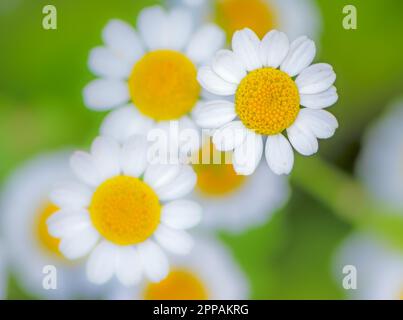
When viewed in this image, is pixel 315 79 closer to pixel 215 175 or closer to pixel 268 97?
pixel 268 97

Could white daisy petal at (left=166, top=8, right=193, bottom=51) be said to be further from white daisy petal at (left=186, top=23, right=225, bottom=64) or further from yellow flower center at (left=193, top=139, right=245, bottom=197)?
yellow flower center at (left=193, top=139, right=245, bottom=197)

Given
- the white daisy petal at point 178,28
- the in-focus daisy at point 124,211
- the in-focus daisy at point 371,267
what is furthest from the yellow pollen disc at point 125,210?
the in-focus daisy at point 371,267

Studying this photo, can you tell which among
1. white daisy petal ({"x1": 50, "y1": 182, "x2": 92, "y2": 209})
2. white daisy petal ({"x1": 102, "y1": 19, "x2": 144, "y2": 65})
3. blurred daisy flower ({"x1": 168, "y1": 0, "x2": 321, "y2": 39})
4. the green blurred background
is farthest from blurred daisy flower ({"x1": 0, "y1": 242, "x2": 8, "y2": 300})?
blurred daisy flower ({"x1": 168, "y1": 0, "x2": 321, "y2": 39})

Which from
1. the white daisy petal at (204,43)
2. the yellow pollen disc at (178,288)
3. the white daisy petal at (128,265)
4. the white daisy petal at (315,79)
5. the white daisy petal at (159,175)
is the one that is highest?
the white daisy petal at (204,43)

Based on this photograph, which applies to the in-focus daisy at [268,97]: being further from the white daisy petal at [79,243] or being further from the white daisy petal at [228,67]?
the white daisy petal at [79,243]

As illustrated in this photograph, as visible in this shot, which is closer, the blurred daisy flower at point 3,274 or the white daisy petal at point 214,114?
the white daisy petal at point 214,114

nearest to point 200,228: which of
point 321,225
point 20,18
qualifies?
point 321,225

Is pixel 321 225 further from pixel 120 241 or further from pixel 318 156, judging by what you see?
pixel 120 241
